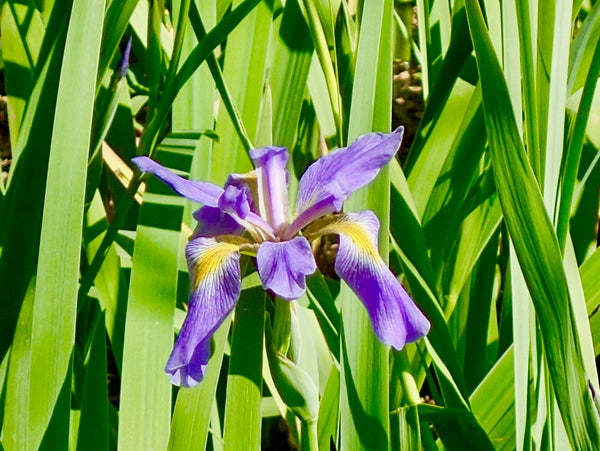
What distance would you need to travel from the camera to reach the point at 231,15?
72 cm

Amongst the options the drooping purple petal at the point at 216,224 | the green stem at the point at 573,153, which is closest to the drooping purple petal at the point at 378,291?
the drooping purple petal at the point at 216,224

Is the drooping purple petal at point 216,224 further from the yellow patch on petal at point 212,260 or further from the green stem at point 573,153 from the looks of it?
the green stem at point 573,153

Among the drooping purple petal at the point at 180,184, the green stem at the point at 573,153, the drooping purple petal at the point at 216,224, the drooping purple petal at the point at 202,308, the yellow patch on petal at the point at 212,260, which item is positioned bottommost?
the drooping purple petal at the point at 202,308

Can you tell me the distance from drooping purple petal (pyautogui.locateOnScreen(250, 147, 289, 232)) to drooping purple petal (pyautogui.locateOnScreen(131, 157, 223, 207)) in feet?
0.16

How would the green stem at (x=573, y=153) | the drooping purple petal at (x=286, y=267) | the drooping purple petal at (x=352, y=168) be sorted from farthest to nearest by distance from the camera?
1. the green stem at (x=573, y=153)
2. the drooping purple petal at (x=352, y=168)
3. the drooping purple petal at (x=286, y=267)

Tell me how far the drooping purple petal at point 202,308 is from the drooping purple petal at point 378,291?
0.08 m

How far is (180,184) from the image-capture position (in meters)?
0.59

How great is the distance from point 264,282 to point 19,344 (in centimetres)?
31

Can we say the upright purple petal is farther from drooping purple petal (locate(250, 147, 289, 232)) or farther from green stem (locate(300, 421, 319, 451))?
green stem (locate(300, 421, 319, 451))

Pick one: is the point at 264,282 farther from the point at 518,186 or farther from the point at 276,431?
the point at 276,431

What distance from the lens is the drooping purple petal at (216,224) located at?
0.64 m

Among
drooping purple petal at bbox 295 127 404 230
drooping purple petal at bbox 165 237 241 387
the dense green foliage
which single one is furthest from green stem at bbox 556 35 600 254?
drooping purple petal at bbox 165 237 241 387

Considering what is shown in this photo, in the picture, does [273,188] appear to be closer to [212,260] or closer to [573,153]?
[212,260]

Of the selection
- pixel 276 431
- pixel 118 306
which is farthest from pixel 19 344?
pixel 276 431
